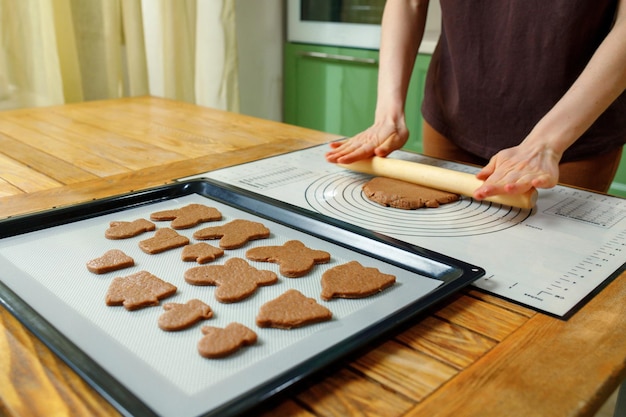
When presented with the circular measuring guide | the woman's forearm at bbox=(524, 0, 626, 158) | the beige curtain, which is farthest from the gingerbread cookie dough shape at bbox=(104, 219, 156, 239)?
the beige curtain

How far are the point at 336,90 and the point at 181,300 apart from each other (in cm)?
233

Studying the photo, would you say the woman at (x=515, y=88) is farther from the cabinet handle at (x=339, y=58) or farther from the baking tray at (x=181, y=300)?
the cabinet handle at (x=339, y=58)

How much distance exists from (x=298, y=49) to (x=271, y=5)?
0.82 feet

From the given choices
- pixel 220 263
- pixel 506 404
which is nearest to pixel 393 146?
pixel 220 263

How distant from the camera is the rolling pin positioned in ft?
2.71

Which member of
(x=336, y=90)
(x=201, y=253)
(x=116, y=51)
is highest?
(x=116, y=51)

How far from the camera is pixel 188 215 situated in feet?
2.59

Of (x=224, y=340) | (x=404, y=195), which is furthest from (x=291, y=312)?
(x=404, y=195)

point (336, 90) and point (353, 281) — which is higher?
point (353, 281)

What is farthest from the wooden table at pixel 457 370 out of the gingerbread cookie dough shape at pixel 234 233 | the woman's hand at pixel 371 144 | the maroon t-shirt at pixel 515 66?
the maroon t-shirt at pixel 515 66

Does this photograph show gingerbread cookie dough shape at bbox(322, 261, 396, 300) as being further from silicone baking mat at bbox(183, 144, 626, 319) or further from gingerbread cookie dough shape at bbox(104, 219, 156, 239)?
gingerbread cookie dough shape at bbox(104, 219, 156, 239)

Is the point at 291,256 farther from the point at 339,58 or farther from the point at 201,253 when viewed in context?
the point at 339,58

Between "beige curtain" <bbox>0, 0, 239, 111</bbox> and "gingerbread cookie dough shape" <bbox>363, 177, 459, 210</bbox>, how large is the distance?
134 centimetres

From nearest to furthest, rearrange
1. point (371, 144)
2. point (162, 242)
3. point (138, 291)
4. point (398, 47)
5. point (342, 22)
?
point (138, 291)
point (162, 242)
point (371, 144)
point (398, 47)
point (342, 22)
